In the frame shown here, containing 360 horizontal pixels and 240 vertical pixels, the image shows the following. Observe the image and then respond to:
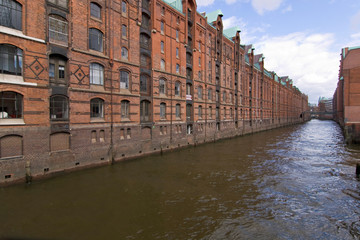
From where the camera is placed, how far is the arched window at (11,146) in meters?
11.4

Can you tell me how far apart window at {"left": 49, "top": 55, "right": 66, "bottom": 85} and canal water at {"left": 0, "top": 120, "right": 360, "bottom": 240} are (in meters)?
6.90

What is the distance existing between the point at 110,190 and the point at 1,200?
17.1 feet

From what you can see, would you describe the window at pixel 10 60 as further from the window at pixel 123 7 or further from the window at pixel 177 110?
the window at pixel 177 110

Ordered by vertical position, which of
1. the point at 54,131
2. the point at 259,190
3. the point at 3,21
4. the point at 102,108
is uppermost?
the point at 3,21

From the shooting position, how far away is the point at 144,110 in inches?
818

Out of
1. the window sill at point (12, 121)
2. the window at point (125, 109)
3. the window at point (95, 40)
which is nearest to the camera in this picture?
the window sill at point (12, 121)

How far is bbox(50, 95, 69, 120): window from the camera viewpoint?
1367 cm

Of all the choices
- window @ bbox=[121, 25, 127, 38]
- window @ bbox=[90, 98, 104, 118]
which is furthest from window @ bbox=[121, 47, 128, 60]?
window @ bbox=[90, 98, 104, 118]

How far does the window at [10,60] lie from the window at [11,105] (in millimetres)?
1360

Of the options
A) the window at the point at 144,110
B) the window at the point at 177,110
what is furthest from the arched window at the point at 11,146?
the window at the point at 177,110

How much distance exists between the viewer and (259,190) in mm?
11875

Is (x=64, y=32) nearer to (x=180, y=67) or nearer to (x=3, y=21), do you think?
(x=3, y=21)

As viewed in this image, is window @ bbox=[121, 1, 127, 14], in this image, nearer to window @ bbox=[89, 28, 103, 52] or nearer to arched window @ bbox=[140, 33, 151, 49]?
arched window @ bbox=[140, 33, 151, 49]

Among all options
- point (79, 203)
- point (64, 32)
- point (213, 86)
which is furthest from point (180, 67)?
point (79, 203)
